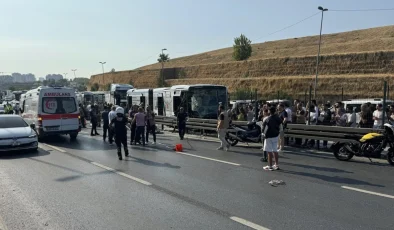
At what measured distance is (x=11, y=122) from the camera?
49.7 feet

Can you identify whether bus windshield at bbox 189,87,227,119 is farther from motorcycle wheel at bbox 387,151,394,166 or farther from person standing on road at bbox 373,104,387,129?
motorcycle wheel at bbox 387,151,394,166

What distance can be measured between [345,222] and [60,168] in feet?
26.1

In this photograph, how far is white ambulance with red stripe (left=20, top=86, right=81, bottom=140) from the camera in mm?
17469

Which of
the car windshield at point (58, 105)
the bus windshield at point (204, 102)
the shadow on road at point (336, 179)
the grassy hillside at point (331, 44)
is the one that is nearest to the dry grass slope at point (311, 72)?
the grassy hillside at point (331, 44)

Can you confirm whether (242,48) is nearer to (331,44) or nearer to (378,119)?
(331,44)

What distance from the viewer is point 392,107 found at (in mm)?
13914

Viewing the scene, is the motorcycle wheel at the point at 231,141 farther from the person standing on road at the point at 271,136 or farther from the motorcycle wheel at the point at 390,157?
the motorcycle wheel at the point at 390,157

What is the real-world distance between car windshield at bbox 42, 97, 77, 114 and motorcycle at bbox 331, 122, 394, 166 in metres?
11.8

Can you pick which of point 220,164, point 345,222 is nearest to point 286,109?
point 220,164

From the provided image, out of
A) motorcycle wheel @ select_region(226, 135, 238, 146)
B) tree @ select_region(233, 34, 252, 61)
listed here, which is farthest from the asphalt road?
tree @ select_region(233, 34, 252, 61)

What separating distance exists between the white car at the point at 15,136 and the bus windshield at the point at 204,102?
9315mm

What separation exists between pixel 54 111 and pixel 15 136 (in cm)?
415

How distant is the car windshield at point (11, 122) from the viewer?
48.6 feet

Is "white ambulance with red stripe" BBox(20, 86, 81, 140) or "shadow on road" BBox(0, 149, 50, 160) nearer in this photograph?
"shadow on road" BBox(0, 149, 50, 160)
